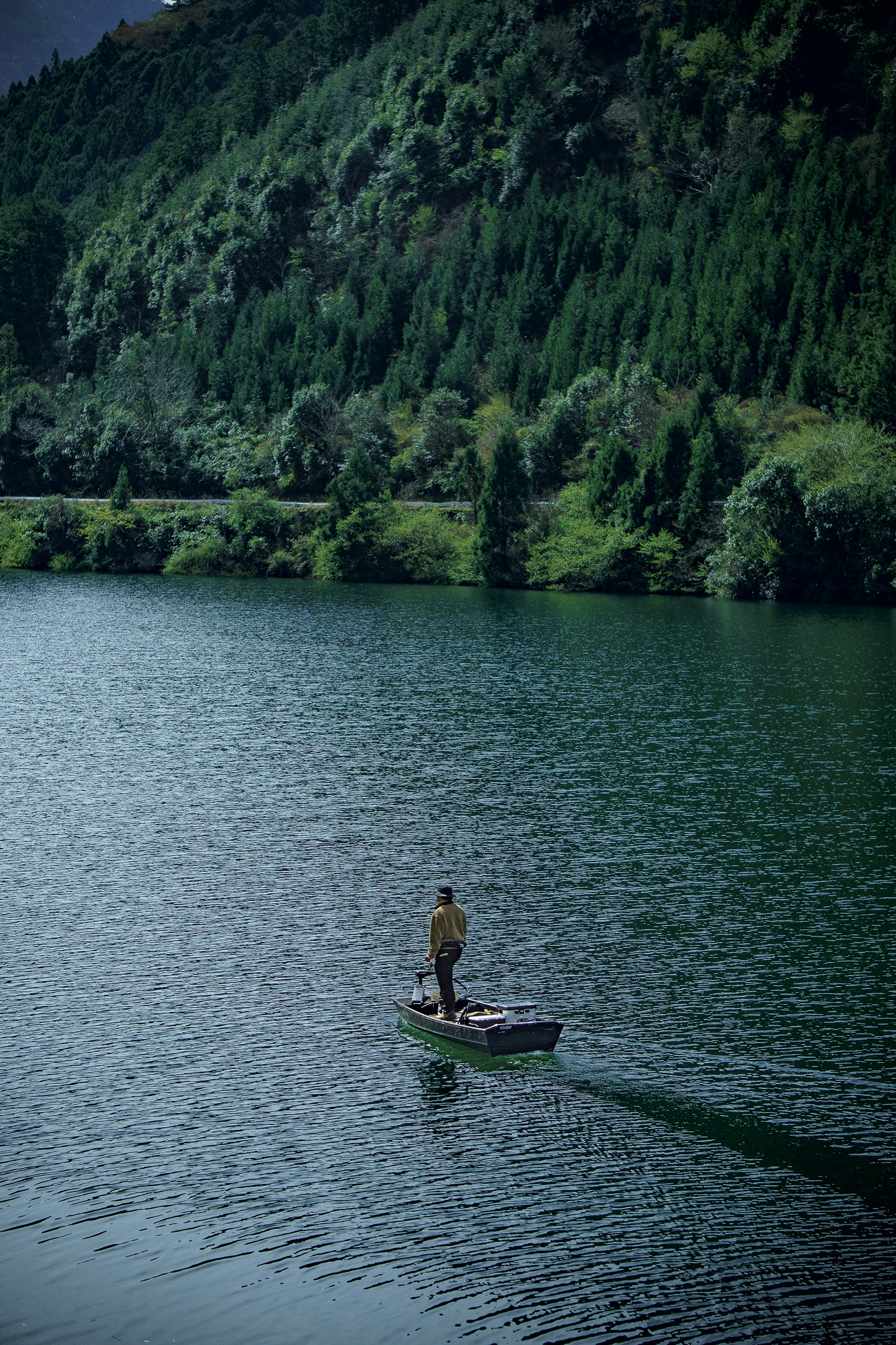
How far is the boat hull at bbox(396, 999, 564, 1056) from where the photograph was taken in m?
18.6

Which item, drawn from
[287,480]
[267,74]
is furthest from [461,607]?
[267,74]

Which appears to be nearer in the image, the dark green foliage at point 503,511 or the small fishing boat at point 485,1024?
the small fishing boat at point 485,1024

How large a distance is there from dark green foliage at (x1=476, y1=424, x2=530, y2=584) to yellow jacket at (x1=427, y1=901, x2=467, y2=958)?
87495 millimetres

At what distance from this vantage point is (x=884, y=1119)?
1767 centimetres

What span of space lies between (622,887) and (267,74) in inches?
7392

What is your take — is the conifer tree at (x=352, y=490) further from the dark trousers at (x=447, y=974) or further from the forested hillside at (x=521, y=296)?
the dark trousers at (x=447, y=974)

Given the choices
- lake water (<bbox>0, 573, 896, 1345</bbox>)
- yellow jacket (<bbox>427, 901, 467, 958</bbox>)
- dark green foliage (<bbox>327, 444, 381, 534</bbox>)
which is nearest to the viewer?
lake water (<bbox>0, 573, 896, 1345</bbox>)

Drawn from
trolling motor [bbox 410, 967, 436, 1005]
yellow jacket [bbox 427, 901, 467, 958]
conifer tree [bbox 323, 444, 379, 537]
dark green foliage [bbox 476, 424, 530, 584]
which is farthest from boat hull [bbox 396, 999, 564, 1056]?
conifer tree [bbox 323, 444, 379, 537]

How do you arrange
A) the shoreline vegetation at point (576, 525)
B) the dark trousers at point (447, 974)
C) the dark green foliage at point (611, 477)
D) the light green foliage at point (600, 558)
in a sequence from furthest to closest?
the dark green foliage at point (611, 477) → the light green foliage at point (600, 558) → the shoreline vegetation at point (576, 525) → the dark trousers at point (447, 974)

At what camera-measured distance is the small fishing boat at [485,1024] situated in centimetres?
1867

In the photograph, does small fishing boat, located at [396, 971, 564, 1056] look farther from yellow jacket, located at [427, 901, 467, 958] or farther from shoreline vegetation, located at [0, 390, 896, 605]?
shoreline vegetation, located at [0, 390, 896, 605]

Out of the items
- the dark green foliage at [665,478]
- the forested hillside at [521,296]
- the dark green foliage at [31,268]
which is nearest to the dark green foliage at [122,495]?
the forested hillside at [521,296]

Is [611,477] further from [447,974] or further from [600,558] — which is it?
[447,974]

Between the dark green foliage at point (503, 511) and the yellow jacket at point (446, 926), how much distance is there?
8749 cm
